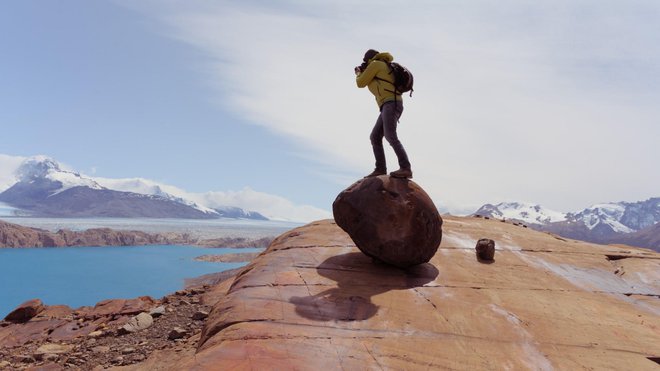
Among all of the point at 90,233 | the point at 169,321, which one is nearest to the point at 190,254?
the point at 90,233

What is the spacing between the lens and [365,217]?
9.15 m

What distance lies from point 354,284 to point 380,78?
4650 mm

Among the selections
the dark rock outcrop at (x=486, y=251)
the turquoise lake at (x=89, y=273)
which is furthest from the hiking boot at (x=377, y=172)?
the turquoise lake at (x=89, y=273)

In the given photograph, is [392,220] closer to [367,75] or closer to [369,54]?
[367,75]

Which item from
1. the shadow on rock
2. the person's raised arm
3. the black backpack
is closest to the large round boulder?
the shadow on rock

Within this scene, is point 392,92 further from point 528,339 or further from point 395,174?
point 528,339

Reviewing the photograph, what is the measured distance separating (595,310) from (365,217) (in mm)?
5044

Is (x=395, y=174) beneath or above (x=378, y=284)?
above

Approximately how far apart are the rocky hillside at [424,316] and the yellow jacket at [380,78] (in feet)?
13.0

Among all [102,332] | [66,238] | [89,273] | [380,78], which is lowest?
[89,273]

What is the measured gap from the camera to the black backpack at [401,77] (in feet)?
29.9

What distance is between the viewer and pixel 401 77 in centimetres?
912

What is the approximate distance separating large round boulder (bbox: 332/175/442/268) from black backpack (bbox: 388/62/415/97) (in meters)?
2.09

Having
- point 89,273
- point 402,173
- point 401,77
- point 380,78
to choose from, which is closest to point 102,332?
point 402,173
